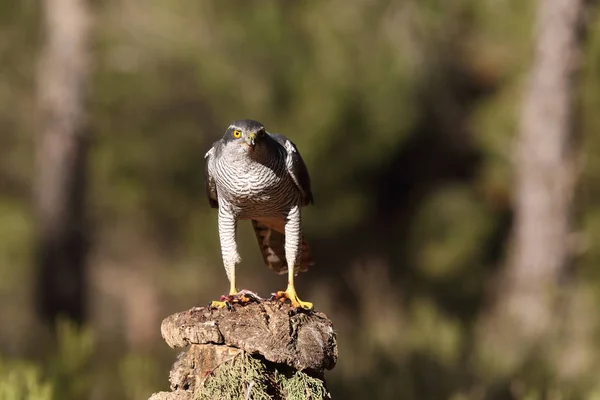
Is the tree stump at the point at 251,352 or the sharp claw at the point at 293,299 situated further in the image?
the sharp claw at the point at 293,299

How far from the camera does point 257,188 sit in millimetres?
3727

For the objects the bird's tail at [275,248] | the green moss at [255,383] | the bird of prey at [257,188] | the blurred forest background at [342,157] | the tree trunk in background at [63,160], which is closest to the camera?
the green moss at [255,383]

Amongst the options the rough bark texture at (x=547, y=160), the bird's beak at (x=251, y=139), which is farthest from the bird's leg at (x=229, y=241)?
the rough bark texture at (x=547, y=160)

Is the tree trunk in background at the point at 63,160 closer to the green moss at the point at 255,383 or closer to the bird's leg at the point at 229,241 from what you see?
the bird's leg at the point at 229,241

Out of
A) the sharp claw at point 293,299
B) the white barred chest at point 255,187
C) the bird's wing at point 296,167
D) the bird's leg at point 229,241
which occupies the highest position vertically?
the bird's wing at point 296,167

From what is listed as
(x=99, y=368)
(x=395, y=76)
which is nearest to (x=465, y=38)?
(x=395, y=76)

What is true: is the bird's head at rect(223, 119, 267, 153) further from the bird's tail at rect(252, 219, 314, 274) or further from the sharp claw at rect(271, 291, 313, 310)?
the bird's tail at rect(252, 219, 314, 274)

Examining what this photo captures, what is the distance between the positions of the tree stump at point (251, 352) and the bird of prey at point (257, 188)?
0.42ft

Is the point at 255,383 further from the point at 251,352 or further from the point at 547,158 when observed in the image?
the point at 547,158

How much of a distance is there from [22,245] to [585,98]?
7218 mm

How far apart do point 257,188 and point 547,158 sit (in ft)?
19.0

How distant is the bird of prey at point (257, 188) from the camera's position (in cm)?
367

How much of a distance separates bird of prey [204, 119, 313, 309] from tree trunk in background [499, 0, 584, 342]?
5.13 m

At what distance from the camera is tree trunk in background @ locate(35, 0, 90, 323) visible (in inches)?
A: 374
